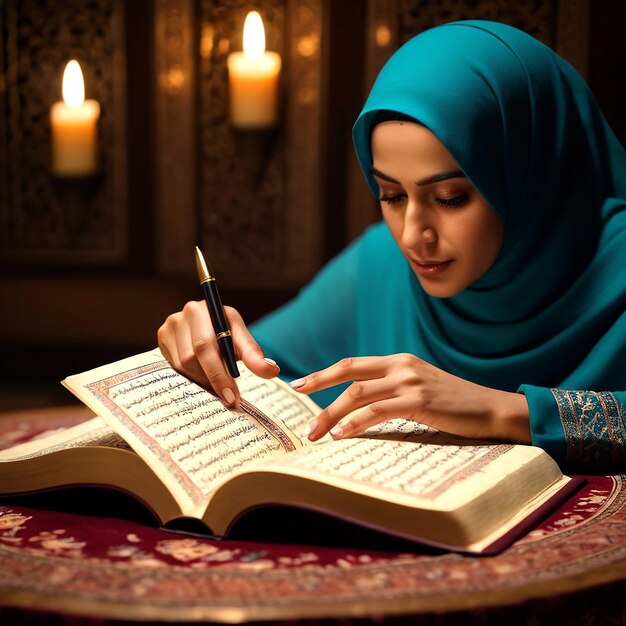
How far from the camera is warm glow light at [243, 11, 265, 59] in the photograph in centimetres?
220

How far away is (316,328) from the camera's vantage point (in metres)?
1.86

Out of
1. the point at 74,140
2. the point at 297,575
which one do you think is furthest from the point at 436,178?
the point at 74,140

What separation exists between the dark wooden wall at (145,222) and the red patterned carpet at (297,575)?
5.78ft

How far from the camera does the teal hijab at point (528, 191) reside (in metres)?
1.43

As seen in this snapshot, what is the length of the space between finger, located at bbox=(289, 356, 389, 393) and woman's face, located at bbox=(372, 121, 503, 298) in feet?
0.77

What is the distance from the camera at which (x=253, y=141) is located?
268cm

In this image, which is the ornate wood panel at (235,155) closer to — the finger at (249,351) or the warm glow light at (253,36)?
the warm glow light at (253,36)

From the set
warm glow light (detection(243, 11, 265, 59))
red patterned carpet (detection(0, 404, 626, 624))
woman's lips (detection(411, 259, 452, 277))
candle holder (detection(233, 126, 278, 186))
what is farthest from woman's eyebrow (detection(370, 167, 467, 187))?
candle holder (detection(233, 126, 278, 186))

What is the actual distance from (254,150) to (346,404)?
1.61m

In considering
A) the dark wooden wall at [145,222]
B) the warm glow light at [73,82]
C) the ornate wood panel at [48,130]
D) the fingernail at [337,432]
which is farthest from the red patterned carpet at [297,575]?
the ornate wood panel at [48,130]

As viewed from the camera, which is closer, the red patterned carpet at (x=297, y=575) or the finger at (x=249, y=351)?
the red patterned carpet at (x=297, y=575)

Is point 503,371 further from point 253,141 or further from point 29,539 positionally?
point 253,141

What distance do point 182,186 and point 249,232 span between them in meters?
0.24

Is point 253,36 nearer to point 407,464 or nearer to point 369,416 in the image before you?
point 369,416
